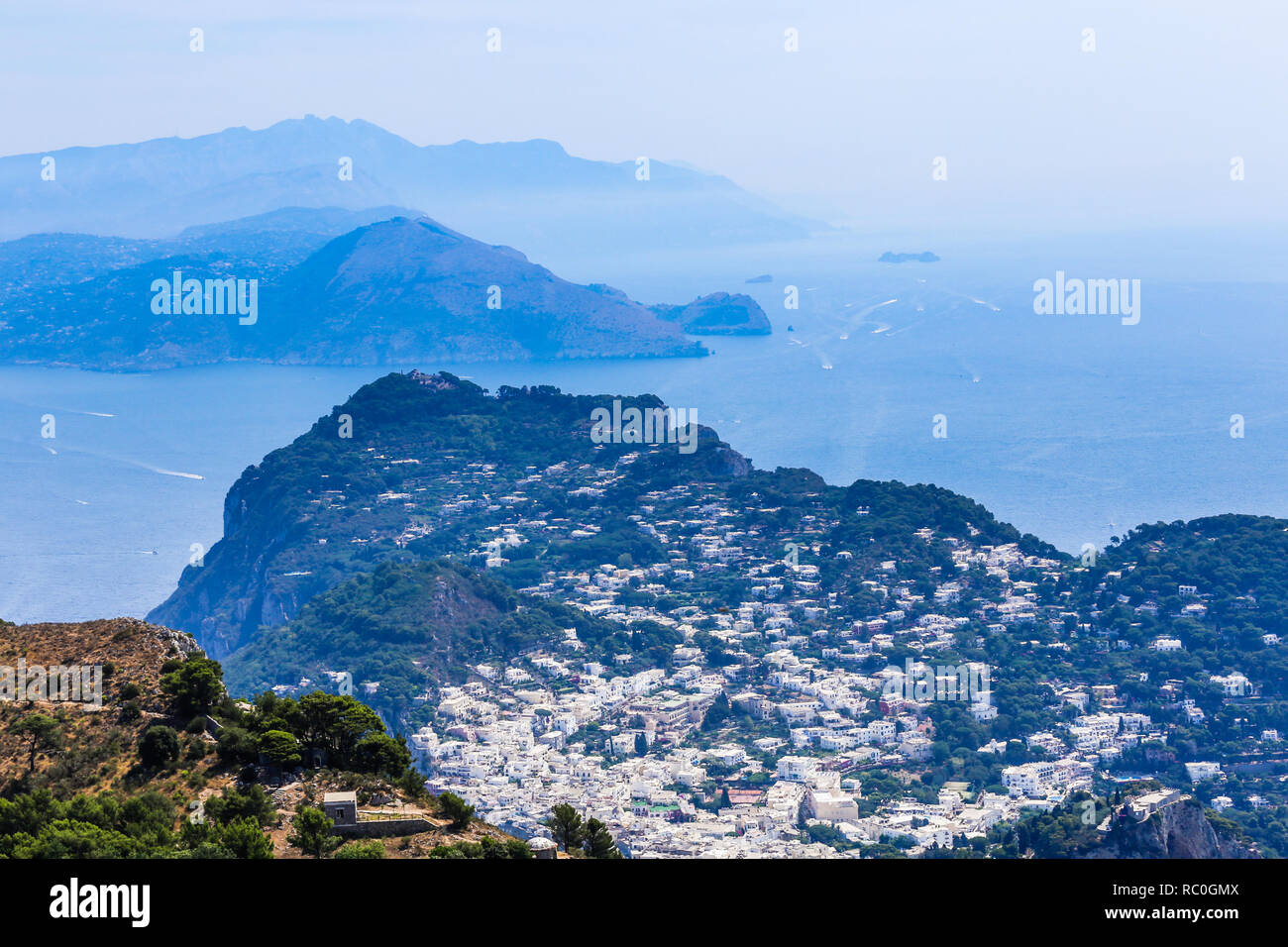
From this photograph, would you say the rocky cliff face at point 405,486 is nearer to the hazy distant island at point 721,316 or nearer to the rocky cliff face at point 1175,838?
the rocky cliff face at point 1175,838

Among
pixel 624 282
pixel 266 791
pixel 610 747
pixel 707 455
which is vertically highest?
pixel 624 282

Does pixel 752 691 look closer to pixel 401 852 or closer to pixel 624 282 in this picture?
pixel 401 852

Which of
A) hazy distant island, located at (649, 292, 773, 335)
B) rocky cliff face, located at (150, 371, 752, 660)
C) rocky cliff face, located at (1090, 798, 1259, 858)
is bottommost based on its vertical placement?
rocky cliff face, located at (1090, 798, 1259, 858)

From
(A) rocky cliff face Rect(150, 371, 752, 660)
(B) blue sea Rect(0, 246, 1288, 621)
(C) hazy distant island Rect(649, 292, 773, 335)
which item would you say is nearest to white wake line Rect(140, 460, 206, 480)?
(B) blue sea Rect(0, 246, 1288, 621)

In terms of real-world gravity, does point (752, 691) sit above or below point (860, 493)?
below

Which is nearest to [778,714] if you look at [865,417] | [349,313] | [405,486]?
[405,486]

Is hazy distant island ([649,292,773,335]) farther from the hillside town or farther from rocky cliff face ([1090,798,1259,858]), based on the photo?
rocky cliff face ([1090,798,1259,858])

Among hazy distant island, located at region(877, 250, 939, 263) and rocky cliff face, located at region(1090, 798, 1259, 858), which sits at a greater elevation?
hazy distant island, located at region(877, 250, 939, 263)
